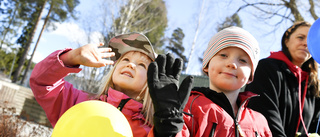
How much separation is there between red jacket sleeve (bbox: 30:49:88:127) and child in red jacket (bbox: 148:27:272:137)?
716 millimetres

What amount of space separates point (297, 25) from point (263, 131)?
1322 millimetres

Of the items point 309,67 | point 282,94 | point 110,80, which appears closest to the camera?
point 110,80

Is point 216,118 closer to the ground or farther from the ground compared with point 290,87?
closer to the ground

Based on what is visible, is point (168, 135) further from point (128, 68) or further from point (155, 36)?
point (155, 36)

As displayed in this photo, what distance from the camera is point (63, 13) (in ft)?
72.5

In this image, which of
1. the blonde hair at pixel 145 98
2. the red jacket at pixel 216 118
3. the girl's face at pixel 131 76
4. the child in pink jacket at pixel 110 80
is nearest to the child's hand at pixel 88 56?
the child in pink jacket at pixel 110 80

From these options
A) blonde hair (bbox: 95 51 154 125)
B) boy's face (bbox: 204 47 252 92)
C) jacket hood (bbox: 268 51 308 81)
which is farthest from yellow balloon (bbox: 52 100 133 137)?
jacket hood (bbox: 268 51 308 81)

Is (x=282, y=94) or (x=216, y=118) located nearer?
(x=216, y=118)

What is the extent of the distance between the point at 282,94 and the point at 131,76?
53.2 inches

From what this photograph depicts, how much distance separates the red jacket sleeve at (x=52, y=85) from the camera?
1.54m

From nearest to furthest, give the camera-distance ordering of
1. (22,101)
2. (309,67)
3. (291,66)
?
(291,66), (309,67), (22,101)

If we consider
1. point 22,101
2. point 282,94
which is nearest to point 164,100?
point 282,94

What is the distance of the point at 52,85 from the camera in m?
1.63

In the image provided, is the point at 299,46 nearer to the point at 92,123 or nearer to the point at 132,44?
the point at 132,44
